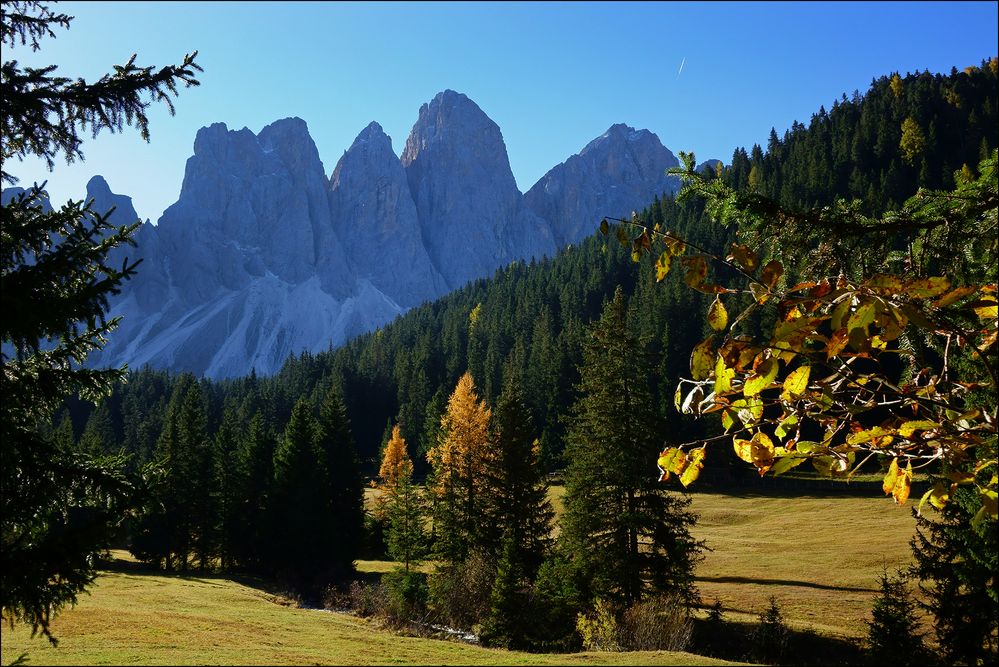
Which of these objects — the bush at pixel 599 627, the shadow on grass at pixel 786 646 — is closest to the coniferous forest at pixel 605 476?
the bush at pixel 599 627

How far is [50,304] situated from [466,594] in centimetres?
1919

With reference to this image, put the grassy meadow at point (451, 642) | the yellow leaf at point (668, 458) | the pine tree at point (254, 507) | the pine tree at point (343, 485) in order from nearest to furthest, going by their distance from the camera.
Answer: the yellow leaf at point (668, 458), the grassy meadow at point (451, 642), the pine tree at point (254, 507), the pine tree at point (343, 485)

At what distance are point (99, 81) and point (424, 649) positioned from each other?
1012cm

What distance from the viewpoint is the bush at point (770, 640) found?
17.1 m

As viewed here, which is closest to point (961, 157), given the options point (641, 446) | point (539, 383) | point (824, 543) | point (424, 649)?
point (539, 383)

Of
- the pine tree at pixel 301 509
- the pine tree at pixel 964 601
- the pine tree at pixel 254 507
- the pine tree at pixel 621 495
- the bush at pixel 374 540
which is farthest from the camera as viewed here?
the bush at pixel 374 540

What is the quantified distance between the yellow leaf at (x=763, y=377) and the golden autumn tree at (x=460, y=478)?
23.8 meters

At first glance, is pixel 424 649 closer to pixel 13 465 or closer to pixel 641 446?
pixel 13 465

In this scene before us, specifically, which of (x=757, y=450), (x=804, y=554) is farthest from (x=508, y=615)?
(x=804, y=554)

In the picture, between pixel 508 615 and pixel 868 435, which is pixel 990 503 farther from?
pixel 508 615

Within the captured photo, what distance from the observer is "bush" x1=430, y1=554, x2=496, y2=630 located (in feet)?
69.6

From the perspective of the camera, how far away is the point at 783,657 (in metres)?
17.1

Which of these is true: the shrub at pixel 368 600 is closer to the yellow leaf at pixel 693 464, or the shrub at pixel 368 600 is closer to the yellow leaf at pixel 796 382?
the yellow leaf at pixel 693 464

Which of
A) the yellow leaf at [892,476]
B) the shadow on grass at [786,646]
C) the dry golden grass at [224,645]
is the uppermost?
the yellow leaf at [892,476]
